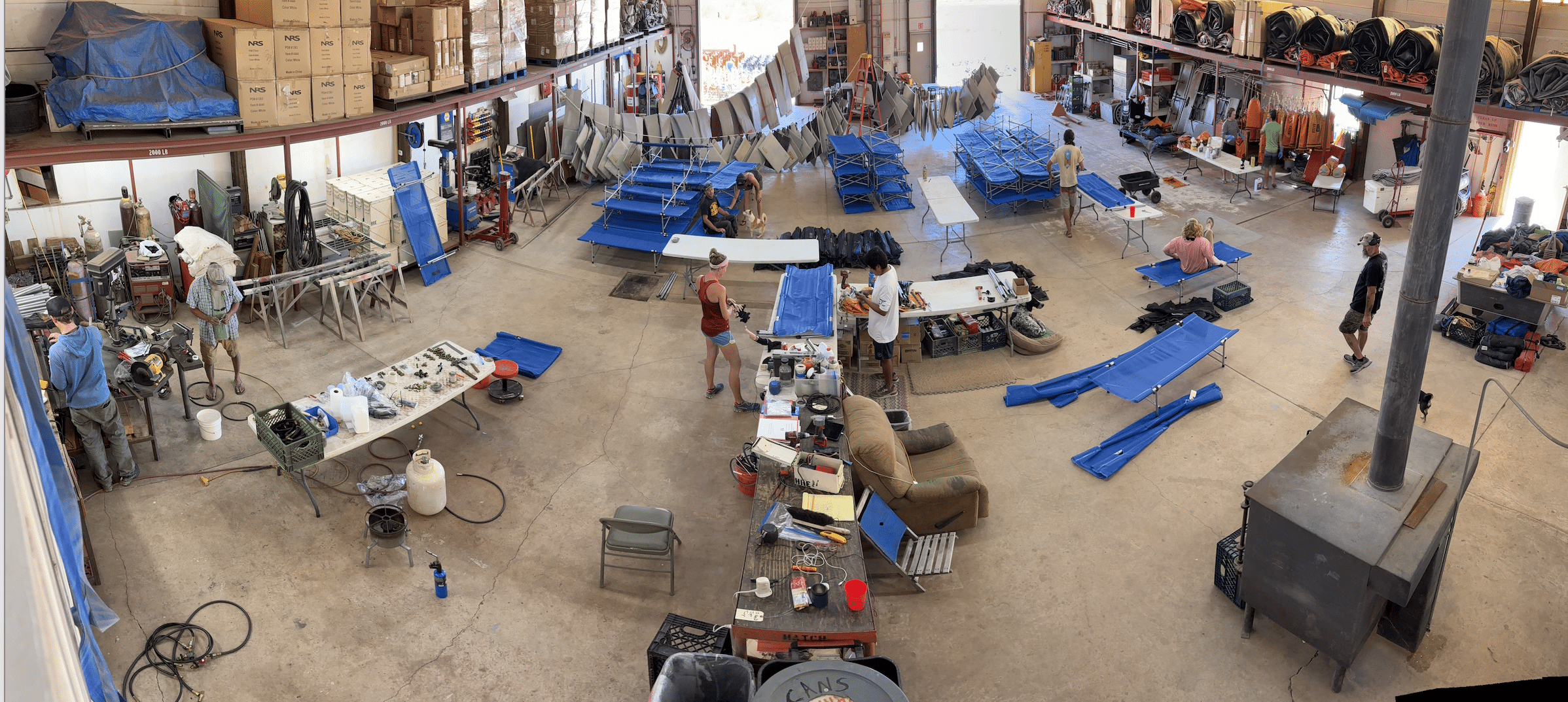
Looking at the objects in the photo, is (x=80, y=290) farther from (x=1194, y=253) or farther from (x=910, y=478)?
(x=1194, y=253)

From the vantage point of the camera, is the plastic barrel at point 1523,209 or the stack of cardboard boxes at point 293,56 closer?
the stack of cardboard boxes at point 293,56

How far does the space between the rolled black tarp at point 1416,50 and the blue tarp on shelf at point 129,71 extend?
13722mm

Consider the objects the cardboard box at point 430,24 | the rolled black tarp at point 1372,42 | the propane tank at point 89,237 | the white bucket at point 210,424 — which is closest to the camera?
the white bucket at point 210,424

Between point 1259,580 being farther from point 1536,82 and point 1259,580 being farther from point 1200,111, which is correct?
point 1200,111

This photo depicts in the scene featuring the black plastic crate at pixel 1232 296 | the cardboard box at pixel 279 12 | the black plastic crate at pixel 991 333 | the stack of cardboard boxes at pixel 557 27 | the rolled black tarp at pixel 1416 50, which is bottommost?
the stack of cardboard boxes at pixel 557 27

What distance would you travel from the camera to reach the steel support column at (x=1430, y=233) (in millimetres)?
5656

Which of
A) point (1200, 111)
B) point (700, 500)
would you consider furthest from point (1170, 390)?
point (1200, 111)

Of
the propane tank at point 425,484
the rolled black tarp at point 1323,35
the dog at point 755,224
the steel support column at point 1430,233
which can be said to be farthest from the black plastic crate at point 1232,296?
the propane tank at point 425,484

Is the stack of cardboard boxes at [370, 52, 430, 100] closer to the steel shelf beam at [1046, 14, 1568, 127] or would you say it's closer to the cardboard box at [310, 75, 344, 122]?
the cardboard box at [310, 75, 344, 122]

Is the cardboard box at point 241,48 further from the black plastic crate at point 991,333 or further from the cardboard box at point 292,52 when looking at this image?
the black plastic crate at point 991,333

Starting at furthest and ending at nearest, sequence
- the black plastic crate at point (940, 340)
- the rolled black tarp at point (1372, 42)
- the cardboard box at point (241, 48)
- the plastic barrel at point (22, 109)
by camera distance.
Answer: the rolled black tarp at point (1372, 42)
the black plastic crate at point (940, 340)
the cardboard box at point (241, 48)
the plastic barrel at point (22, 109)

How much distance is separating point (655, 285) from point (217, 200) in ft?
16.4

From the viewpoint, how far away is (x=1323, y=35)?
591 inches

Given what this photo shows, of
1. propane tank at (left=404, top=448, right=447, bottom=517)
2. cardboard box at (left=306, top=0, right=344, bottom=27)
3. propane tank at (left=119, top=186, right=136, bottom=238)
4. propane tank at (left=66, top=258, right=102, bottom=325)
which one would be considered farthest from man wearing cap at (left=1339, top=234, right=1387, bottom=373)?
propane tank at (left=119, top=186, right=136, bottom=238)
